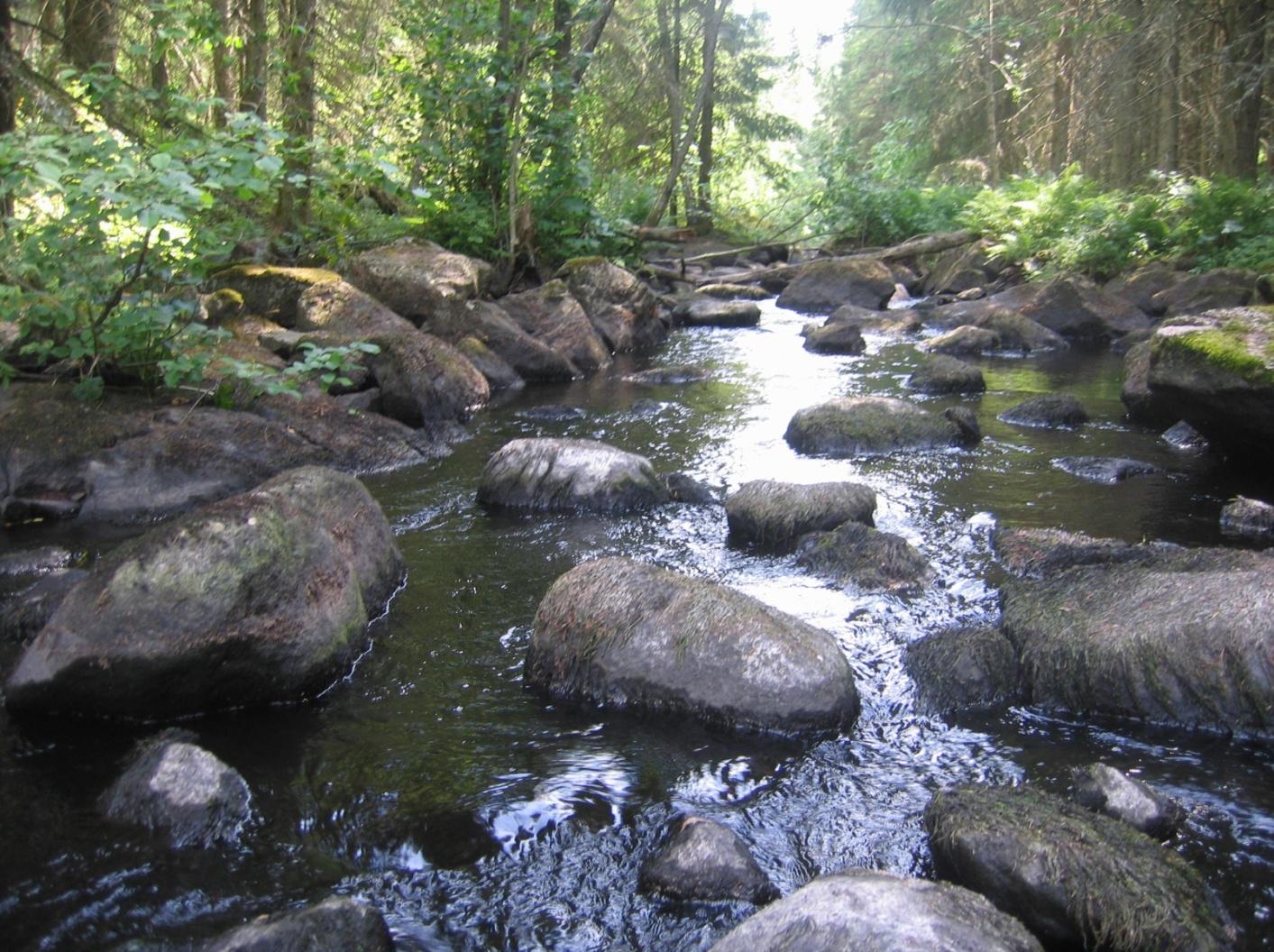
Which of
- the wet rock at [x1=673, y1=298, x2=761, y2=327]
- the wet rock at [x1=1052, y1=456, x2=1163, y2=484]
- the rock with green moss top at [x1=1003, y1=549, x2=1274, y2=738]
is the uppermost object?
the wet rock at [x1=673, y1=298, x2=761, y2=327]

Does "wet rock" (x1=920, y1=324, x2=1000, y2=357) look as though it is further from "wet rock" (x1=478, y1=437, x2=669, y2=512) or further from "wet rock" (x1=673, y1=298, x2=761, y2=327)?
"wet rock" (x1=478, y1=437, x2=669, y2=512)

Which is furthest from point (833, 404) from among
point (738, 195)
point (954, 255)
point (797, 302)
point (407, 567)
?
point (738, 195)

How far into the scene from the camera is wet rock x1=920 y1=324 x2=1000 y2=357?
15430 mm

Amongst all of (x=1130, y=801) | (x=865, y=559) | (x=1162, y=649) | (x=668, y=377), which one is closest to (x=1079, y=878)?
(x=1130, y=801)

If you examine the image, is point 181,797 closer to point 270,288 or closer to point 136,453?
point 136,453

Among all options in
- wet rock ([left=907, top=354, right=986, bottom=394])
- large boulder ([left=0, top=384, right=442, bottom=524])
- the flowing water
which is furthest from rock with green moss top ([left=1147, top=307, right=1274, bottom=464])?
large boulder ([left=0, top=384, right=442, bottom=524])

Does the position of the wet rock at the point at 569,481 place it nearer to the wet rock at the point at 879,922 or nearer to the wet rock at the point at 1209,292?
the wet rock at the point at 879,922

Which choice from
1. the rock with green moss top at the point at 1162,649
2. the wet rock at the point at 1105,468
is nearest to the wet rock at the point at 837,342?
the wet rock at the point at 1105,468

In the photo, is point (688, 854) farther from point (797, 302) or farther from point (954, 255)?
point (954, 255)

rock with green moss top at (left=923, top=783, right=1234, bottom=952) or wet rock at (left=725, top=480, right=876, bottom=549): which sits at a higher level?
wet rock at (left=725, top=480, right=876, bottom=549)

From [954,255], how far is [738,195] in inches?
740

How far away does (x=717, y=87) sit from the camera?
104ft

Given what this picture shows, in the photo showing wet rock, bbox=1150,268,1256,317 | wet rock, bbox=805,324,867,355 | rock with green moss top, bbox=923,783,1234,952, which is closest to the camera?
rock with green moss top, bbox=923,783,1234,952

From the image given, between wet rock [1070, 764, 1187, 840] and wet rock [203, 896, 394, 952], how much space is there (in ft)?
8.17
